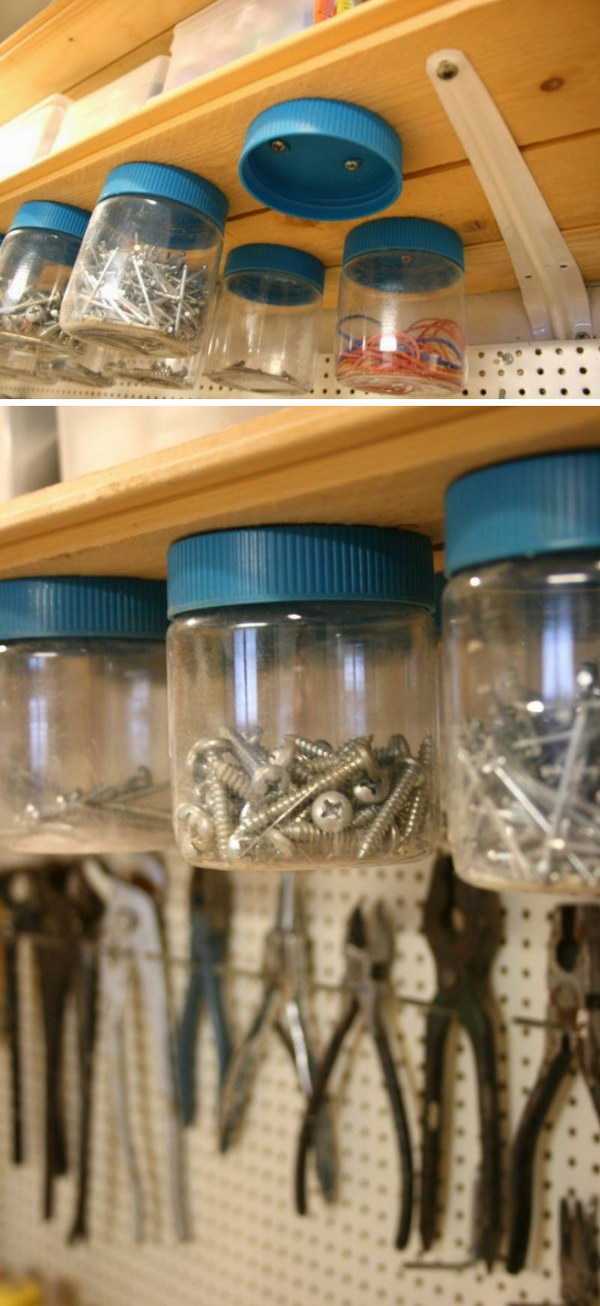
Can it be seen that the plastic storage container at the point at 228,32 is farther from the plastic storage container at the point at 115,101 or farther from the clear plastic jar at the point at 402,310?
the clear plastic jar at the point at 402,310

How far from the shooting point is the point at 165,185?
68 centimetres

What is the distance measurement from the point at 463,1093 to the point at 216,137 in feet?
2.75

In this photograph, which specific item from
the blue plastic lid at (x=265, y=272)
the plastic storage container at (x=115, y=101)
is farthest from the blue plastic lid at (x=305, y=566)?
the plastic storage container at (x=115, y=101)

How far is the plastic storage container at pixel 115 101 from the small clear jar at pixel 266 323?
132 mm

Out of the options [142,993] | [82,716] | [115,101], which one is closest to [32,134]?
[115,101]

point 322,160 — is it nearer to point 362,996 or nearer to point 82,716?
point 82,716

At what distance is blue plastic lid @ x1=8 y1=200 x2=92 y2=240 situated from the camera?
77cm

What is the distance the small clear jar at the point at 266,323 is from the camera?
75cm

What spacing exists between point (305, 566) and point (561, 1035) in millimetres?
506

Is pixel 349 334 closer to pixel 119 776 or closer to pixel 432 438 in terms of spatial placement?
pixel 432 438

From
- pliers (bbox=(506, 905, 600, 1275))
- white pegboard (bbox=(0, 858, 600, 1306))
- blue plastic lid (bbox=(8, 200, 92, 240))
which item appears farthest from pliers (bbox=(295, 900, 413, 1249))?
blue plastic lid (bbox=(8, 200, 92, 240))

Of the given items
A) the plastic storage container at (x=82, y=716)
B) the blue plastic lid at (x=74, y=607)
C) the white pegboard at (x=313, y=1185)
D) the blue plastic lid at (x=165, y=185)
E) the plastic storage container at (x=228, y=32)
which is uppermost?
the plastic storage container at (x=228, y=32)

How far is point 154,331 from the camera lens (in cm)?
65

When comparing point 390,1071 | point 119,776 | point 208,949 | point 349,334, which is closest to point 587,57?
point 349,334
